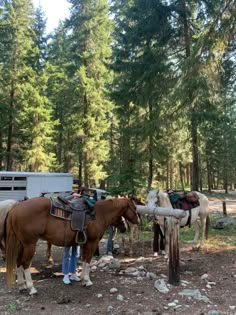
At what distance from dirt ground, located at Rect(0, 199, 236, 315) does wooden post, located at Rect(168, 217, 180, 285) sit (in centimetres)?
15

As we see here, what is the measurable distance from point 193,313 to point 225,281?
171 centimetres

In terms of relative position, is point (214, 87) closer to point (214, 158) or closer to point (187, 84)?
point (187, 84)

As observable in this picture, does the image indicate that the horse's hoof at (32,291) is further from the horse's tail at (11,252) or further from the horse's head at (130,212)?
the horse's head at (130,212)

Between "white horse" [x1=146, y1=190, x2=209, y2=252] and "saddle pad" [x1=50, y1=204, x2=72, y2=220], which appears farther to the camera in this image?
"white horse" [x1=146, y1=190, x2=209, y2=252]

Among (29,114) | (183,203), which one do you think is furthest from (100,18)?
(183,203)

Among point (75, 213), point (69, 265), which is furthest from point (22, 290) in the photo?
point (75, 213)

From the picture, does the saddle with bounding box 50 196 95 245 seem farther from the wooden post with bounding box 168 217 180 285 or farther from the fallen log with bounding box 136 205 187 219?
the wooden post with bounding box 168 217 180 285

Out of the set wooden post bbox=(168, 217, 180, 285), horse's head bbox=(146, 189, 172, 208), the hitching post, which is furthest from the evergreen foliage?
wooden post bbox=(168, 217, 180, 285)

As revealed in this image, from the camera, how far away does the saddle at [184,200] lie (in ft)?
26.0

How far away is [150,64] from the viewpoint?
13.9 metres

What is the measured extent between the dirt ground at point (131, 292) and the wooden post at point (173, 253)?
15 cm

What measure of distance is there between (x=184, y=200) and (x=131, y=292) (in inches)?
136

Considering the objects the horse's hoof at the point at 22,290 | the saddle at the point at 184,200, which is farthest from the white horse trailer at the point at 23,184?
the horse's hoof at the point at 22,290

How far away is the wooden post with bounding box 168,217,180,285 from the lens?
555 centimetres
